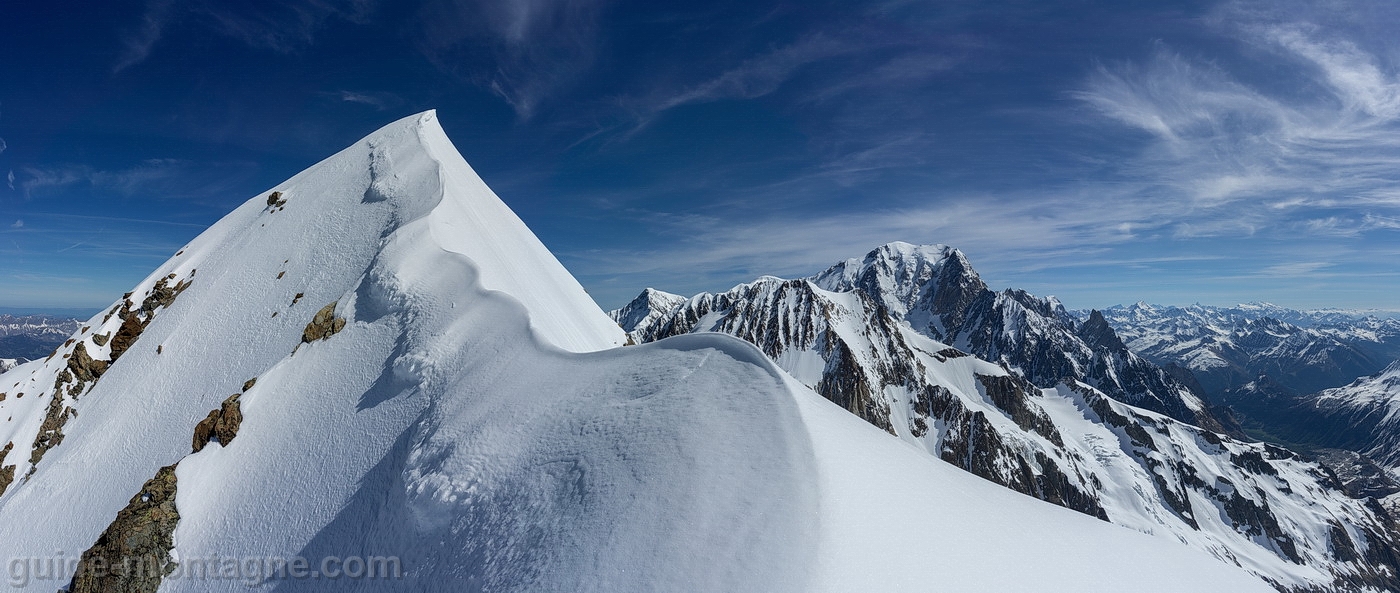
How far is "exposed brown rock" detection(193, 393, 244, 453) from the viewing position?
22.5m

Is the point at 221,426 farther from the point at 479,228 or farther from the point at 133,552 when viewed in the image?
the point at 479,228

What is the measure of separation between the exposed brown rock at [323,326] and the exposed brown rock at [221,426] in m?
4.09

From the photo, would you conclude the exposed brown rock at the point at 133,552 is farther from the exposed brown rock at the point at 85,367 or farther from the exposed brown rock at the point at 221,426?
the exposed brown rock at the point at 85,367

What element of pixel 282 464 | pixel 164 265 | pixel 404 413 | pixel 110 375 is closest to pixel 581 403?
pixel 404 413

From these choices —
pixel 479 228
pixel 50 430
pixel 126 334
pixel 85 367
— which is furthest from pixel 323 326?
pixel 85 367

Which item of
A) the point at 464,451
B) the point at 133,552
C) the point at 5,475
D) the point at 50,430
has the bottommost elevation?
the point at 133,552

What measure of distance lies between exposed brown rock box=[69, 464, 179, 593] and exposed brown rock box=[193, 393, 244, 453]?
2840 millimetres

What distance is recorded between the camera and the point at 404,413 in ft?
61.3

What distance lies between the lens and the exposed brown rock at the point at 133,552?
18.7 meters

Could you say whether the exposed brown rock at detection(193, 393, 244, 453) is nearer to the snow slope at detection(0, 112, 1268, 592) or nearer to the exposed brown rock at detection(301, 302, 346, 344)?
the snow slope at detection(0, 112, 1268, 592)

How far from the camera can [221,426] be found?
22750 millimetres

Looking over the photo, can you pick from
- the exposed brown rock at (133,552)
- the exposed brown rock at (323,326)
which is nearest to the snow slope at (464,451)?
the exposed brown rock at (323,326)

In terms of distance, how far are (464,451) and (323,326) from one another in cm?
1747

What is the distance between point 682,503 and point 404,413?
44.3 ft
